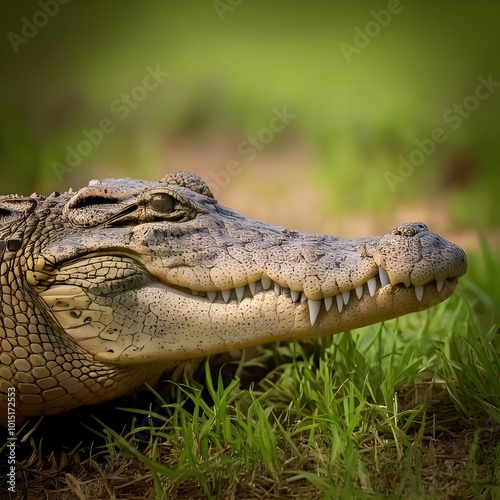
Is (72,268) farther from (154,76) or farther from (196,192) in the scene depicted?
(154,76)

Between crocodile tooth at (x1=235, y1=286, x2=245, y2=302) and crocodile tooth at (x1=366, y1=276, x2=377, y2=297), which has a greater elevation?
crocodile tooth at (x1=235, y1=286, x2=245, y2=302)

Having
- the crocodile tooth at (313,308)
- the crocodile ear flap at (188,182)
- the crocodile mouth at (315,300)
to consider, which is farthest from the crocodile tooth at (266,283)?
the crocodile ear flap at (188,182)

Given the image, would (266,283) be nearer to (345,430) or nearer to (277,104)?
(345,430)

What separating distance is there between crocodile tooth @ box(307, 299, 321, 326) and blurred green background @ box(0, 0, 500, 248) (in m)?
3.33

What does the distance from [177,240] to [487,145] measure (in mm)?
4567

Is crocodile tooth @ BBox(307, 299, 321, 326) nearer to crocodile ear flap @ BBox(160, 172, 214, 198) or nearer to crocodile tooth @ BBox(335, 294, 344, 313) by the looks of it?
crocodile tooth @ BBox(335, 294, 344, 313)

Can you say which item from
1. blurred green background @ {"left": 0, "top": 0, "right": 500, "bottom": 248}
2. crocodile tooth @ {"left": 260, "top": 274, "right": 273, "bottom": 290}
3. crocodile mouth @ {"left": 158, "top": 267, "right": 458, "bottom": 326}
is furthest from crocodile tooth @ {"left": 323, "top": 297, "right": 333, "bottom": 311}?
blurred green background @ {"left": 0, "top": 0, "right": 500, "bottom": 248}

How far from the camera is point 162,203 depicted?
1778mm

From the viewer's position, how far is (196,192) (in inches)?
77.5

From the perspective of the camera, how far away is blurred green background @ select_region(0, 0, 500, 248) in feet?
16.8

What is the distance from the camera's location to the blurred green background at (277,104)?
5113 millimetres

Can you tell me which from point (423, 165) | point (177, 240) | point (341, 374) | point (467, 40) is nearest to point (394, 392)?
point (341, 374)

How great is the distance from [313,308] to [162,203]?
1.71 feet

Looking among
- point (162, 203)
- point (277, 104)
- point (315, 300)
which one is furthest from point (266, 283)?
point (277, 104)
